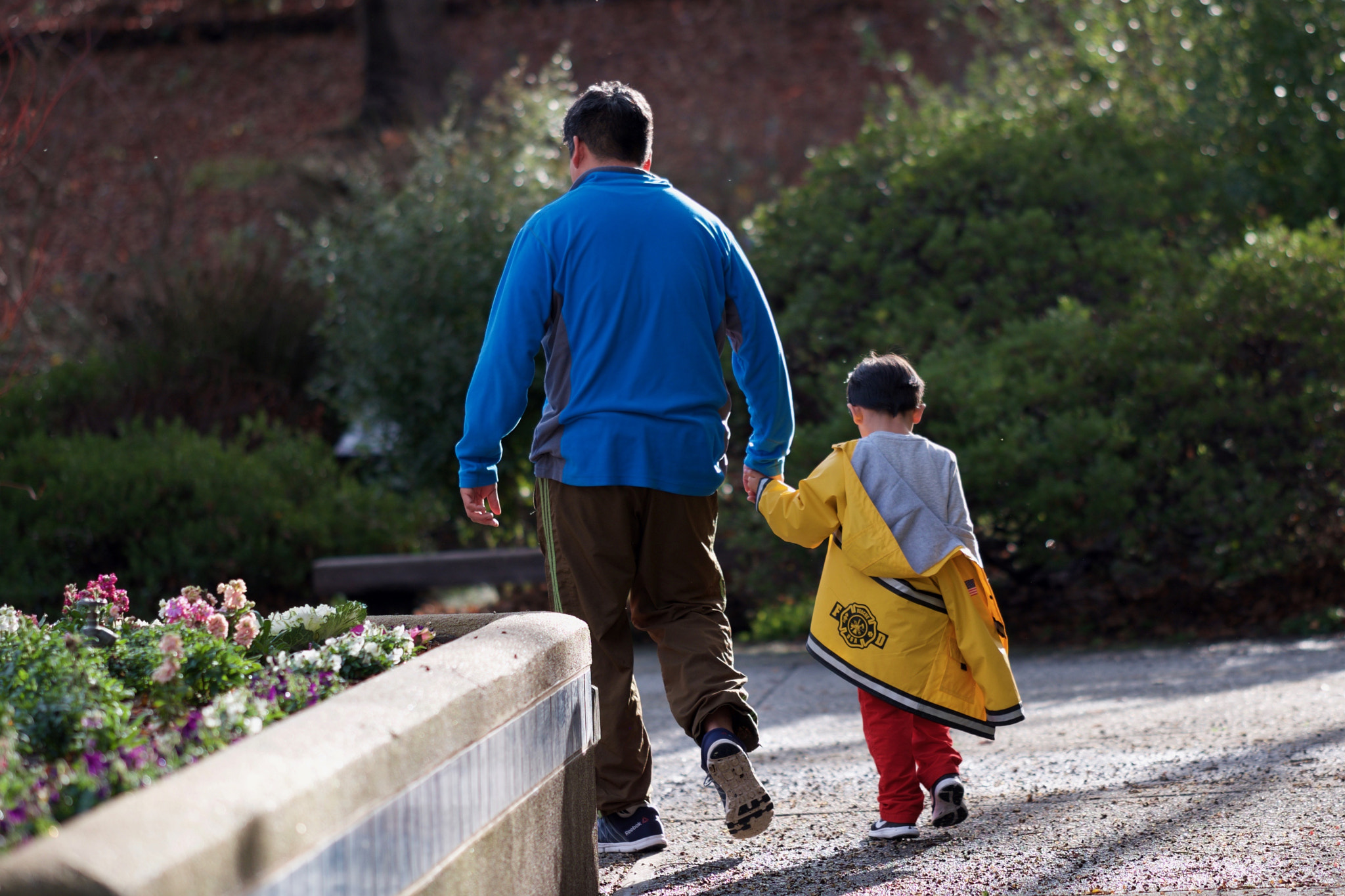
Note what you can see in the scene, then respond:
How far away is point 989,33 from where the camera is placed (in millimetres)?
13469

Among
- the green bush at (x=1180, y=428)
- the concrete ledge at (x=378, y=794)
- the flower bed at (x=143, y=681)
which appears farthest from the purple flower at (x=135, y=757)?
the green bush at (x=1180, y=428)

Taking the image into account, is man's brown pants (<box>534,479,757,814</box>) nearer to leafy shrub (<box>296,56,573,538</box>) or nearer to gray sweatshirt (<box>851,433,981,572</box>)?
gray sweatshirt (<box>851,433,981,572</box>)

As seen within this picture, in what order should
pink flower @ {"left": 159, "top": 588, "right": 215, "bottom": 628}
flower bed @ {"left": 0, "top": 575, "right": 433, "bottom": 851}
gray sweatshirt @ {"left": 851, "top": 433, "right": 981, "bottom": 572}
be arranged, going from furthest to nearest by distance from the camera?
gray sweatshirt @ {"left": 851, "top": 433, "right": 981, "bottom": 572} < pink flower @ {"left": 159, "top": 588, "right": 215, "bottom": 628} < flower bed @ {"left": 0, "top": 575, "right": 433, "bottom": 851}

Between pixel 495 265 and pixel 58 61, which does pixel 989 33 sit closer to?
pixel 495 265

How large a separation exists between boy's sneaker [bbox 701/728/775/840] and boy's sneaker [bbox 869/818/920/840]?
17.3 inches

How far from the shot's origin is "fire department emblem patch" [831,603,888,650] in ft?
11.4

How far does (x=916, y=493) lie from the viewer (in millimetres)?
3496

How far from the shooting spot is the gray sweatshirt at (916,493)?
343 cm

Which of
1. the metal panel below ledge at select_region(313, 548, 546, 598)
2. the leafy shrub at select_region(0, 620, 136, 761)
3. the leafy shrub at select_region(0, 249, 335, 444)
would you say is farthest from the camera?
the leafy shrub at select_region(0, 249, 335, 444)

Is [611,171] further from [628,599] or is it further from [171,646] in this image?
[171,646]

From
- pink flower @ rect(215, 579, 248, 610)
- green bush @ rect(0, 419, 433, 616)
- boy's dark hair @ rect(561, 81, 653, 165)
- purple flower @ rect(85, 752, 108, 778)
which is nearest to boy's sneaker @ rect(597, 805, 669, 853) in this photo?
pink flower @ rect(215, 579, 248, 610)

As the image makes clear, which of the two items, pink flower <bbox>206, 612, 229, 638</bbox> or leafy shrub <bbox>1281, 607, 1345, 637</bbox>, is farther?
leafy shrub <bbox>1281, 607, 1345, 637</bbox>

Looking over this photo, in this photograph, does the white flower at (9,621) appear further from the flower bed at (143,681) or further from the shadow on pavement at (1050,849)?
the shadow on pavement at (1050,849)

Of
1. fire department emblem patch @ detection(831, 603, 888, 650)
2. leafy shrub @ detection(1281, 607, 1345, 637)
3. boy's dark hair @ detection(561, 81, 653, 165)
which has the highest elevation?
boy's dark hair @ detection(561, 81, 653, 165)
